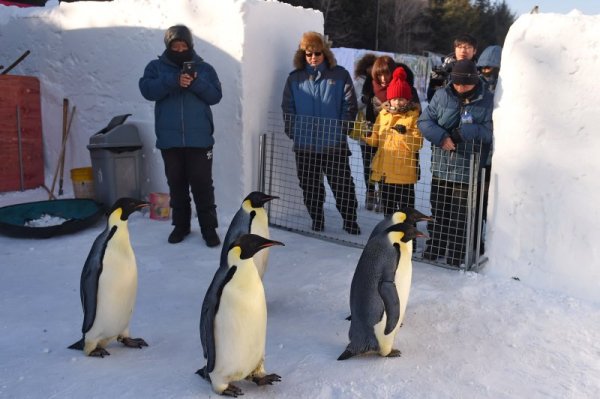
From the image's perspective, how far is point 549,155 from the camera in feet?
11.0

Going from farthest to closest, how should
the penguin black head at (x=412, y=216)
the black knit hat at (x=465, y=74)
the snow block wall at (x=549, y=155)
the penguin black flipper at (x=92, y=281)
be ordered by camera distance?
1. the black knit hat at (x=465, y=74)
2. the snow block wall at (x=549, y=155)
3. the penguin black head at (x=412, y=216)
4. the penguin black flipper at (x=92, y=281)

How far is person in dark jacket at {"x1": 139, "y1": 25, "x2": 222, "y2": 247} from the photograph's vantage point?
4.06 meters

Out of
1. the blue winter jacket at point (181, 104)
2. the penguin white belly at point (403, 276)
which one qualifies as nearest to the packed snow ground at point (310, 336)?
the penguin white belly at point (403, 276)

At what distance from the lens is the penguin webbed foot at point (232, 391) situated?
7.38 ft

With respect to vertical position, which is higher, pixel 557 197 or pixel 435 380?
pixel 557 197

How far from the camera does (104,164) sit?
491 cm

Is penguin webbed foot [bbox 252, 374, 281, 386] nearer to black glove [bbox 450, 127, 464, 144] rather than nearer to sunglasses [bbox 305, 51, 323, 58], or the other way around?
black glove [bbox 450, 127, 464, 144]

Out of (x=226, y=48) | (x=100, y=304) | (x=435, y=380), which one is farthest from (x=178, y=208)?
(x=435, y=380)

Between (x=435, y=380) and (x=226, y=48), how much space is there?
313cm

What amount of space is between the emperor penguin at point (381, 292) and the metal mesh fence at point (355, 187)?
1.19m

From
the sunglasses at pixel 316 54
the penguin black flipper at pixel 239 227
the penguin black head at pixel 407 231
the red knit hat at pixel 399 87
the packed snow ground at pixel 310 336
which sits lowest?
the packed snow ground at pixel 310 336

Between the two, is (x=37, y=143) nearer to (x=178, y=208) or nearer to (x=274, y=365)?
(x=178, y=208)

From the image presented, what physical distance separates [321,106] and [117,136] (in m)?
1.70

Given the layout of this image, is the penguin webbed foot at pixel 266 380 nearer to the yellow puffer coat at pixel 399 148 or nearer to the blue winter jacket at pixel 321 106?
the yellow puffer coat at pixel 399 148
